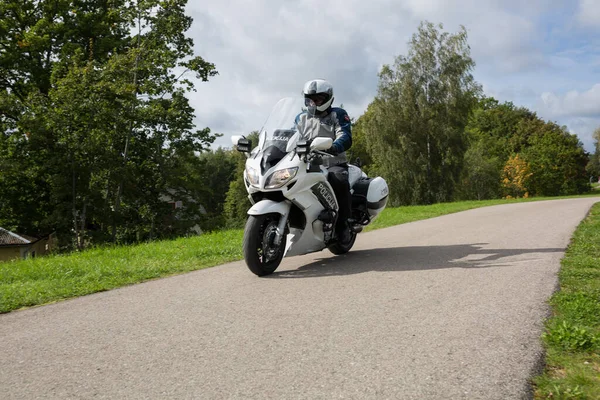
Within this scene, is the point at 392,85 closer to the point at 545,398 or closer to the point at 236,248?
the point at 236,248

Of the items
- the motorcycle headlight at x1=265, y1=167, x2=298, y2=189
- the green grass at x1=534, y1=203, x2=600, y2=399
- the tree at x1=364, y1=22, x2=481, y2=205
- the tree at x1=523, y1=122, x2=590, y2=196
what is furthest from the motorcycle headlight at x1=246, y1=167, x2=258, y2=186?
the tree at x1=523, y1=122, x2=590, y2=196

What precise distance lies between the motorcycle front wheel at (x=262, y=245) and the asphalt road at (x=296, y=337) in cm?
15

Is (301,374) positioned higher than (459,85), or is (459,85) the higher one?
(459,85)

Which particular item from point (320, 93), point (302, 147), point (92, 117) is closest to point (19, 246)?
point (92, 117)

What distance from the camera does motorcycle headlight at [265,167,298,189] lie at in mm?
5906

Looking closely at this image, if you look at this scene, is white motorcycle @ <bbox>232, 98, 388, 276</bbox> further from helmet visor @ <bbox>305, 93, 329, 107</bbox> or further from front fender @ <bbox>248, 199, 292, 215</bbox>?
helmet visor @ <bbox>305, 93, 329, 107</bbox>

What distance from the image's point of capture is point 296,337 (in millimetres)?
3502

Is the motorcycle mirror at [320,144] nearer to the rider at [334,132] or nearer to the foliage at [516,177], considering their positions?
the rider at [334,132]

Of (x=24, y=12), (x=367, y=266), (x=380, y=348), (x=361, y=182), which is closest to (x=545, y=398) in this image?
(x=380, y=348)

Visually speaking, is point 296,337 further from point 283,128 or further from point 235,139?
point 283,128

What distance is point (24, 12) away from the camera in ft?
97.7

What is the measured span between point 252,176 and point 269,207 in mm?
461

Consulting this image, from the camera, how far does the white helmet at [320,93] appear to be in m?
6.71

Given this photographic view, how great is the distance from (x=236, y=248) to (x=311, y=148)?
3.01m
